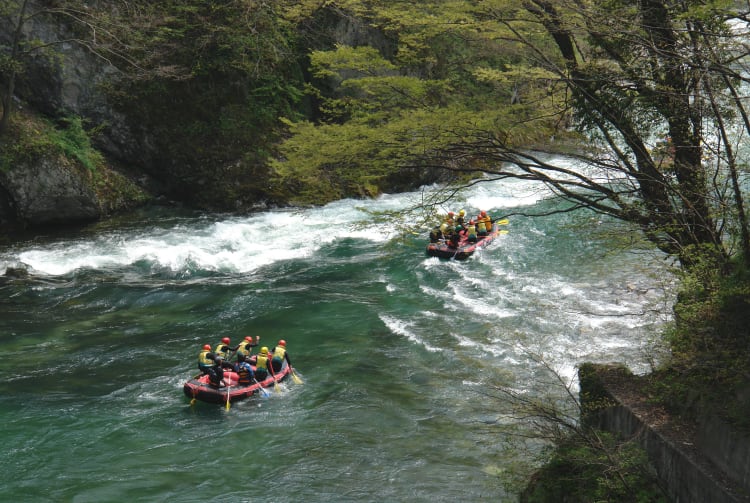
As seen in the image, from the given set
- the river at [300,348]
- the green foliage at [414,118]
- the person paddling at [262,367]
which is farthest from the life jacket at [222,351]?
the green foliage at [414,118]

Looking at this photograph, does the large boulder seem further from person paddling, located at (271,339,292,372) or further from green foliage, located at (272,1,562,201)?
green foliage, located at (272,1,562,201)

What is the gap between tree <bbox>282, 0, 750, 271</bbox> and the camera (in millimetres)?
6852

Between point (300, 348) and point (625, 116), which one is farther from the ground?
point (625, 116)

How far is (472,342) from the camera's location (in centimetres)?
1212

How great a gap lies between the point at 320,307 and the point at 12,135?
10958 millimetres

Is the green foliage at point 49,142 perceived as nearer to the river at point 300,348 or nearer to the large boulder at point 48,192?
the large boulder at point 48,192

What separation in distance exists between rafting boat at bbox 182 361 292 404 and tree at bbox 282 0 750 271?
395cm

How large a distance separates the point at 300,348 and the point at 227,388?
2.16m

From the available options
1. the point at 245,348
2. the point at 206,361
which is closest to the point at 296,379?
the point at 245,348

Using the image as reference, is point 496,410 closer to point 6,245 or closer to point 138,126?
point 6,245

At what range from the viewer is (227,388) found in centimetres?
1059

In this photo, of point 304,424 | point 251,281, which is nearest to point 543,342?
point 304,424

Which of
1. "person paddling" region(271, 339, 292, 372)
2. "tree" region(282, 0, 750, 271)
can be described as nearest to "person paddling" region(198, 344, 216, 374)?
"person paddling" region(271, 339, 292, 372)

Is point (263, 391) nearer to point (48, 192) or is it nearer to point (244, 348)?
point (244, 348)
